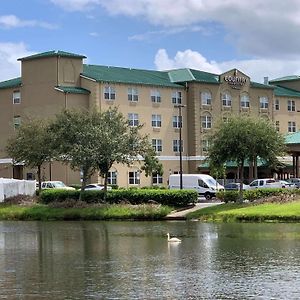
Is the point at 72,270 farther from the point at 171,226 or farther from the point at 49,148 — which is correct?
the point at 49,148

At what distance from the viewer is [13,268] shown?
2670 cm

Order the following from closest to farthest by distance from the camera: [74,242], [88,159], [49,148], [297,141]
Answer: [74,242]
[88,159]
[49,148]
[297,141]

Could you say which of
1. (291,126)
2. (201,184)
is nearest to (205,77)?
(291,126)

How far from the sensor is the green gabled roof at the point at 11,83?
96.8 metres

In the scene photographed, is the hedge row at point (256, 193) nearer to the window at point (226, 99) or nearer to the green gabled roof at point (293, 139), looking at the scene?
the green gabled roof at point (293, 139)

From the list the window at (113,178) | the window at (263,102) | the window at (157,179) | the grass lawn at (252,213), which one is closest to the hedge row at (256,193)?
Answer: the grass lawn at (252,213)

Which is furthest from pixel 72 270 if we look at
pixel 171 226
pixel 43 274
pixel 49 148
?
pixel 49 148

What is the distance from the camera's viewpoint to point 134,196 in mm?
Answer: 56750

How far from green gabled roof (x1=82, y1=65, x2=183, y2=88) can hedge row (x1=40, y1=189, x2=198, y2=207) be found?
33.8 metres

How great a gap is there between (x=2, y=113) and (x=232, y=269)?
76.7 metres

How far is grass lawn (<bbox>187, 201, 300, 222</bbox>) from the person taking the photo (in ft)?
154

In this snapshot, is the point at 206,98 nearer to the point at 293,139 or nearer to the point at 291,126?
the point at 291,126

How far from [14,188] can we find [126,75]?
3715 cm

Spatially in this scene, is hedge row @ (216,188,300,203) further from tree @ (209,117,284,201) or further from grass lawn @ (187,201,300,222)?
grass lawn @ (187,201,300,222)
